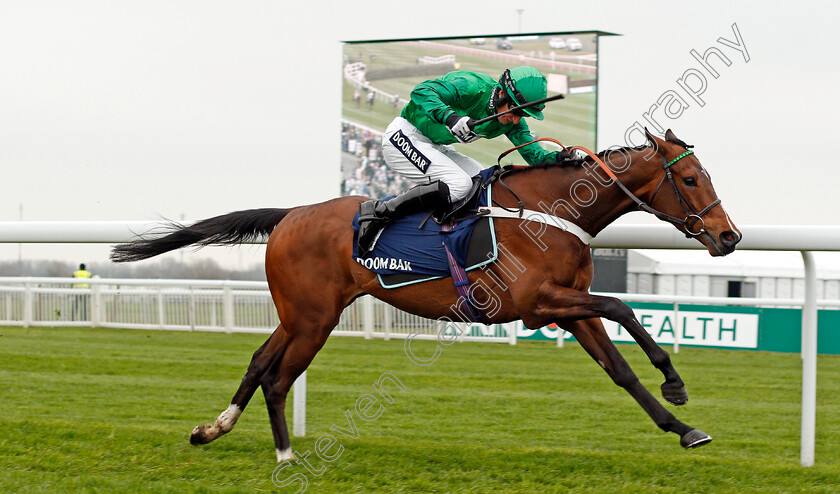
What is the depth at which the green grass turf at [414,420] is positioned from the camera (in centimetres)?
324

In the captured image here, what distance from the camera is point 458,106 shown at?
380cm

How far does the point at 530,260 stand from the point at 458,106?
84 cm

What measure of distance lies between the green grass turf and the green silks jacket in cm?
139

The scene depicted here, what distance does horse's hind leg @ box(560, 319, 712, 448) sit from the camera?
3115 millimetres

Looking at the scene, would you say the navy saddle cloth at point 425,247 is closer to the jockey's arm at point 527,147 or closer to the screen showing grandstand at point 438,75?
the jockey's arm at point 527,147

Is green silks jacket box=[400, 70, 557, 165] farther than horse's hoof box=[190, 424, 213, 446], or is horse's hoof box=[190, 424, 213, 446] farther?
horse's hoof box=[190, 424, 213, 446]

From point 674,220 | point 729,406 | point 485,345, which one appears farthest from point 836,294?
point 674,220

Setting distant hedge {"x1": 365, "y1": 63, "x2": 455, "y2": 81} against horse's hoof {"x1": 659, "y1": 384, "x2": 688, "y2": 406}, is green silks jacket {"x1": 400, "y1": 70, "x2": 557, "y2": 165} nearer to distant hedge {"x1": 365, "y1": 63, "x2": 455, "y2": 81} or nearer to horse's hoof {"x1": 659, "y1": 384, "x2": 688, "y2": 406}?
horse's hoof {"x1": 659, "y1": 384, "x2": 688, "y2": 406}

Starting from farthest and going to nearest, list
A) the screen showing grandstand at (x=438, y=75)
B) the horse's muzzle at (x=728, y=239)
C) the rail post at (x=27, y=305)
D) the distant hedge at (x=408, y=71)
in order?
the distant hedge at (x=408, y=71) < the screen showing grandstand at (x=438, y=75) < the rail post at (x=27, y=305) < the horse's muzzle at (x=728, y=239)

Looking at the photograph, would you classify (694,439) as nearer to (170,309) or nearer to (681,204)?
(681,204)

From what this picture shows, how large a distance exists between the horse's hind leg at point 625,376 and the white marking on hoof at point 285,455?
50.1 inches

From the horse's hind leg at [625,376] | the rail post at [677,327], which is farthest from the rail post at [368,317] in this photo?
the horse's hind leg at [625,376]

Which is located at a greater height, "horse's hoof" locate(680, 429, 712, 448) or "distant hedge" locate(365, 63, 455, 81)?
"distant hedge" locate(365, 63, 455, 81)

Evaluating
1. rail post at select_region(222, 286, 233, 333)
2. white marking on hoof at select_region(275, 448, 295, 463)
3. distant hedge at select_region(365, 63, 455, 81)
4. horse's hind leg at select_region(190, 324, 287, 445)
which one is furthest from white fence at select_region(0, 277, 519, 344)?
distant hedge at select_region(365, 63, 455, 81)
